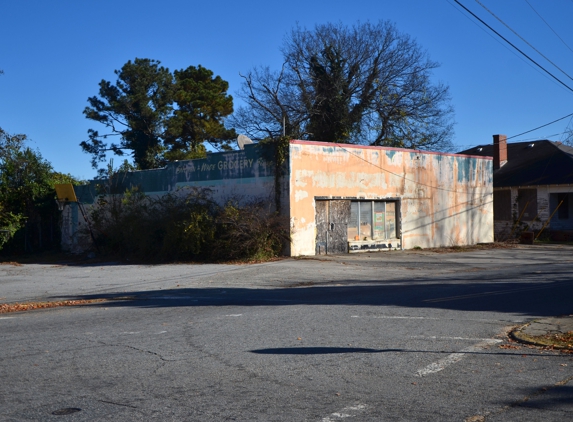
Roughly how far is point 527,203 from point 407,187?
42.9ft

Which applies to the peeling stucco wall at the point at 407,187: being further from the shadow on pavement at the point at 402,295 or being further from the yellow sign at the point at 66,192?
the yellow sign at the point at 66,192

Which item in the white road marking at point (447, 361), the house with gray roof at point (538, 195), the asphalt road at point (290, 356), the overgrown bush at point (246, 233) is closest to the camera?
the asphalt road at point (290, 356)

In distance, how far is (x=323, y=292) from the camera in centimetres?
1512

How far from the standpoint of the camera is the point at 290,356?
313 inches

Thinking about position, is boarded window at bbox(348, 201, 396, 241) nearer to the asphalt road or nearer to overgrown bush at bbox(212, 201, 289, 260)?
overgrown bush at bbox(212, 201, 289, 260)

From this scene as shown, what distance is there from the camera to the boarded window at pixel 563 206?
39.1 meters

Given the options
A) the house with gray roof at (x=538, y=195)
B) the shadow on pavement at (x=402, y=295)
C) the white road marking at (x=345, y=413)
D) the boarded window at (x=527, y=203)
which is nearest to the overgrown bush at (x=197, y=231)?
the shadow on pavement at (x=402, y=295)

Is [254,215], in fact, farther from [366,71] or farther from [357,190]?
[366,71]

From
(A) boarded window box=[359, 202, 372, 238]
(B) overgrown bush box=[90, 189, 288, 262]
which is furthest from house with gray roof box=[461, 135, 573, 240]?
(B) overgrown bush box=[90, 189, 288, 262]

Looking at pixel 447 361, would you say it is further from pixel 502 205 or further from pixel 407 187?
pixel 502 205

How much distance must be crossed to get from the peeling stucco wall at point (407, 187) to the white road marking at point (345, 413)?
19.3 metres

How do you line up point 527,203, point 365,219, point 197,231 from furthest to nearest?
point 527,203 < point 365,219 < point 197,231

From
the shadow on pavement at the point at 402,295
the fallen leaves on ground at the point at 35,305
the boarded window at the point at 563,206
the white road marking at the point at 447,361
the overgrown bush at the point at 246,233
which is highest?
the boarded window at the point at 563,206

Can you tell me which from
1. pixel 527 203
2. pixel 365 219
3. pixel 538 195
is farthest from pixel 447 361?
pixel 527 203
